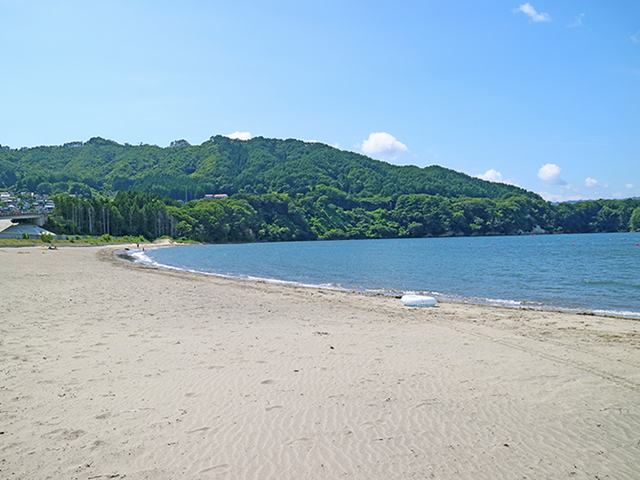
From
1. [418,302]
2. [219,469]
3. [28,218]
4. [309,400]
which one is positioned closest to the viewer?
[219,469]

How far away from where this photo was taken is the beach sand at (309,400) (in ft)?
14.3

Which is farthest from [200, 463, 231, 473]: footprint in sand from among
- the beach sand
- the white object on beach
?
the white object on beach

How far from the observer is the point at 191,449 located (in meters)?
4.53

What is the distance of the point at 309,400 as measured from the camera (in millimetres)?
6000

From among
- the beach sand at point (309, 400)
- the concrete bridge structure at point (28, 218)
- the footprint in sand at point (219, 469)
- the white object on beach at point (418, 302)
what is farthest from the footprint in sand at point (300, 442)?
the concrete bridge structure at point (28, 218)

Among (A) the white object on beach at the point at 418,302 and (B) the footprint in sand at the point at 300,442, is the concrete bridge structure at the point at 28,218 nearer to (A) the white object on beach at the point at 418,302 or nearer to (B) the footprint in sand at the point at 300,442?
(A) the white object on beach at the point at 418,302

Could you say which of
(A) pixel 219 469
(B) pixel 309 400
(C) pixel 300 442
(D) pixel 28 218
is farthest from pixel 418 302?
(D) pixel 28 218

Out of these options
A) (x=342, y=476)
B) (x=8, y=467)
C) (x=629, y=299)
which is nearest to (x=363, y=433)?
(x=342, y=476)

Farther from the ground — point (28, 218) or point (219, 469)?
point (28, 218)

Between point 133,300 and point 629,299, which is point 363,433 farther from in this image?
point 629,299

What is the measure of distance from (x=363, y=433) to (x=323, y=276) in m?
26.8

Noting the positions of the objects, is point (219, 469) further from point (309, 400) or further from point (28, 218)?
point (28, 218)

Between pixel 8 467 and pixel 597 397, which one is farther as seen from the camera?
pixel 597 397

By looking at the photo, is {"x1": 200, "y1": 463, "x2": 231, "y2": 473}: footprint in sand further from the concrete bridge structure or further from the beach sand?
the concrete bridge structure
